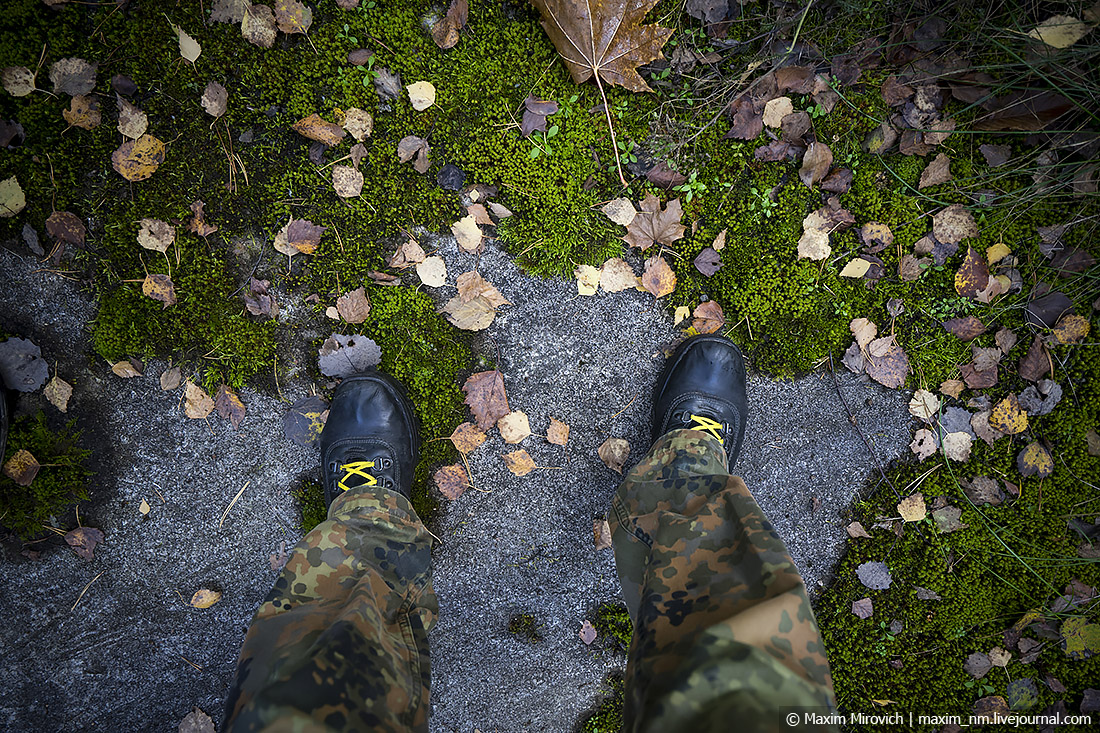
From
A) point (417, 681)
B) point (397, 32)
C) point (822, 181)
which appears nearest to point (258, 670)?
point (417, 681)

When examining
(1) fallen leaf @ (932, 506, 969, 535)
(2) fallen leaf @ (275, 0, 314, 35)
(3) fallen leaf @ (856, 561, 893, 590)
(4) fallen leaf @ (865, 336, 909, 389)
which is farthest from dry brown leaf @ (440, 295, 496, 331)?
(1) fallen leaf @ (932, 506, 969, 535)

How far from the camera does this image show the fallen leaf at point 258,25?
2.05 meters

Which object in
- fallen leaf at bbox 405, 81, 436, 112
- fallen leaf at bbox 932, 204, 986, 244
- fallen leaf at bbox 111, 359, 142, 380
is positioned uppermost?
fallen leaf at bbox 405, 81, 436, 112

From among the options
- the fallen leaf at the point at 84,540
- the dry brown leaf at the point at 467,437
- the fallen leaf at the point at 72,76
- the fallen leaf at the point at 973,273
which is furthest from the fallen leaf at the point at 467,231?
the fallen leaf at the point at 973,273

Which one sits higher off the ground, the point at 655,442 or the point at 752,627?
the point at 752,627

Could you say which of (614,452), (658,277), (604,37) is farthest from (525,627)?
(604,37)

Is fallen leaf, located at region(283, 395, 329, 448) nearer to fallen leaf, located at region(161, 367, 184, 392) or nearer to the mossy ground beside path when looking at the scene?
the mossy ground beside path

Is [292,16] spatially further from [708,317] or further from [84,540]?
[84,540]

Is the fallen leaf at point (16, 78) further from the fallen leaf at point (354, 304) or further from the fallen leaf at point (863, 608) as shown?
the fallen leaf at point (863, 608)

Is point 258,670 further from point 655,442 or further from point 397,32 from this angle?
point 397,32

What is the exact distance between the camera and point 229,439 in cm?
220

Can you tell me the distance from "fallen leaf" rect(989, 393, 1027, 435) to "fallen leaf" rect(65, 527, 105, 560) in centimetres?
401

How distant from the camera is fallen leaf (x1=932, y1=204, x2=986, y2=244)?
221 centimetres

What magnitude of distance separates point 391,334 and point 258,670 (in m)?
1.29
